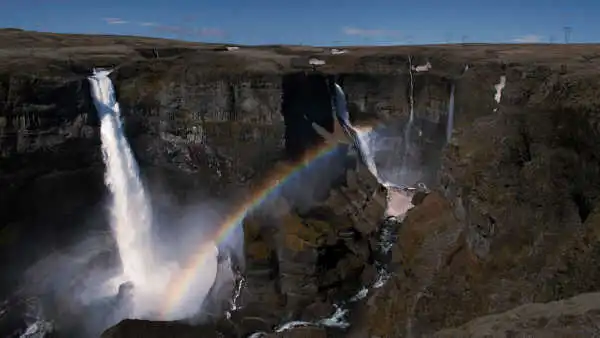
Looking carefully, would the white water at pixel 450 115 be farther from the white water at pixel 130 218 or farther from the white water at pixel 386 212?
the white water at pixel 130 218

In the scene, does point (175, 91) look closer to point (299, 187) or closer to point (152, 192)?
point (152, 192)

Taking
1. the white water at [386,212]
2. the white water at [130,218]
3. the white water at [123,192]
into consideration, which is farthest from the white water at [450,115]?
the white water at [123,192]

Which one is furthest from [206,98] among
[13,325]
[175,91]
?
[13,325]

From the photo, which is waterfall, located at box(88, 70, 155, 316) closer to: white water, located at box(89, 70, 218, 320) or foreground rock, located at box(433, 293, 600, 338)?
white water, located at box(89, 70, 218, 320)

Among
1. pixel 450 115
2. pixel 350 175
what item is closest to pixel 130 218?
pixel 350 175

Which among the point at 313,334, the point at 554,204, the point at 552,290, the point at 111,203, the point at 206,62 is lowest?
the point at 313,334

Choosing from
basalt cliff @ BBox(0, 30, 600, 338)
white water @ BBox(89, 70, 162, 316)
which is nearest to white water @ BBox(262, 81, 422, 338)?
basalt cliff @ BBox(0, 30, 600, 338)

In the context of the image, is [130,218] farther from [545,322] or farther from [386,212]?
[545,322]

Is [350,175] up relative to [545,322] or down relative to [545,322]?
down
